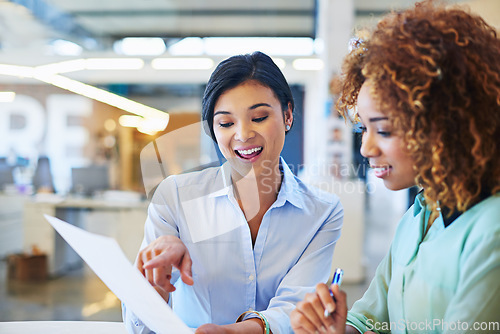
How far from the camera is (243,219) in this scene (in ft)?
3.12

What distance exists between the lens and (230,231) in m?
0.95

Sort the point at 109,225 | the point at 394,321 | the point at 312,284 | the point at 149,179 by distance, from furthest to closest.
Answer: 1. the point at 109,225
2. the point at 149,179
3. the point at 312,284
4. the point at 394,321

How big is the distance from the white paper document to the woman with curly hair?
21 cm

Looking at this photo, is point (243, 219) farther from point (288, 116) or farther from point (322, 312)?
point (322, 312)

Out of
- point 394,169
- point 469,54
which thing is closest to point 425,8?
point 469,54

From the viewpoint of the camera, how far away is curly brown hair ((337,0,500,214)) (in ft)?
1.83

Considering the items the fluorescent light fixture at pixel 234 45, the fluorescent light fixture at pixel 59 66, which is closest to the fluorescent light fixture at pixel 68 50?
the fluorescent light fixture at pixel 59 66

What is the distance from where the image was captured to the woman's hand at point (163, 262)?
806 mm

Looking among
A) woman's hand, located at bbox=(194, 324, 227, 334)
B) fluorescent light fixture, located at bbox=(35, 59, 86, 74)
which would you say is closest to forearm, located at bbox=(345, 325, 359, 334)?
woman's hand, located at bbox=(194, 324, 227, 334)

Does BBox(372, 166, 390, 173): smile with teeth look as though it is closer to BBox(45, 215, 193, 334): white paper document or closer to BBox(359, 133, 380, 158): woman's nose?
BBox(359, 133, 380, 158): woman's nose

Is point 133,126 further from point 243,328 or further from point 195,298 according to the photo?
point 243,328

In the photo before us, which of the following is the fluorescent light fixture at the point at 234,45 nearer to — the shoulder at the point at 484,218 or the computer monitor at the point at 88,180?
the shoulder at the point at 484,218

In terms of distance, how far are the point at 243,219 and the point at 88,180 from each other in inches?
159

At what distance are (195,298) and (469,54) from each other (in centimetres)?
73
